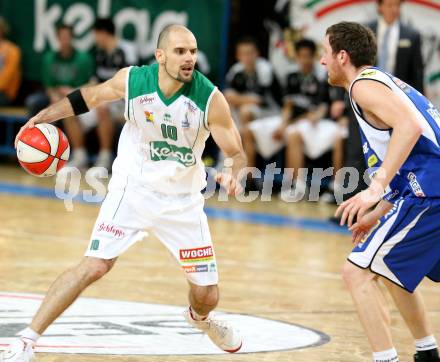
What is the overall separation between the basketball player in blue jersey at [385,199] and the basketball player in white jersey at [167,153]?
826mm

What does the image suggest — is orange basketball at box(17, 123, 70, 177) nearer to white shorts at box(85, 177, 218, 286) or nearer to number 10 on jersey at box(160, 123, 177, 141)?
white shorts at box(85, 177, 218, 286)

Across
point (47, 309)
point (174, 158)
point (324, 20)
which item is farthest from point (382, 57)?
point (47, 309)

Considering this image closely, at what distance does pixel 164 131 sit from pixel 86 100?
0.55 m

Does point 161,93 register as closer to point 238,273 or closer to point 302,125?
point 238,273

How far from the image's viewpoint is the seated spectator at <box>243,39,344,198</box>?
15.2 meters

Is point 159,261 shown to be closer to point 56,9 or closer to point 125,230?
point 125,230

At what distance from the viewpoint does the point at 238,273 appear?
1003cm

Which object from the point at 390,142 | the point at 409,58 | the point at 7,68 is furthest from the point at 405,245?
the point at 7,68

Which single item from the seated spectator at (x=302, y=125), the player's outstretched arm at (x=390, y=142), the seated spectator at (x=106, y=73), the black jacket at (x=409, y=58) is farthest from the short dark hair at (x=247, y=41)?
the player's outstretched arm at (x=390, y=142)

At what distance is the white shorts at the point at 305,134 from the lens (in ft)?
50.0

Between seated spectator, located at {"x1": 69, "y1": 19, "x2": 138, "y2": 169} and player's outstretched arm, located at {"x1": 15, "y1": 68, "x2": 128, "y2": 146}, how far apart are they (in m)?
9.73

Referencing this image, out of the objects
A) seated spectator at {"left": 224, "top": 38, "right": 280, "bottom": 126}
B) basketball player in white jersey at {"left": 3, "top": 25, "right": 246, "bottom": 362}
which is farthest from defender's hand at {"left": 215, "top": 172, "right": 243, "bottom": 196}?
seated spectator at {"left": 224, "top": 38, "right": 280, "bottom": 126}

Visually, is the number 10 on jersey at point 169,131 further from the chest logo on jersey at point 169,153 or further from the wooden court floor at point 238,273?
the wooden court floor at point 238,273

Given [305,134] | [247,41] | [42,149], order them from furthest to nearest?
[247,41] → [305,134] → [42,149]
